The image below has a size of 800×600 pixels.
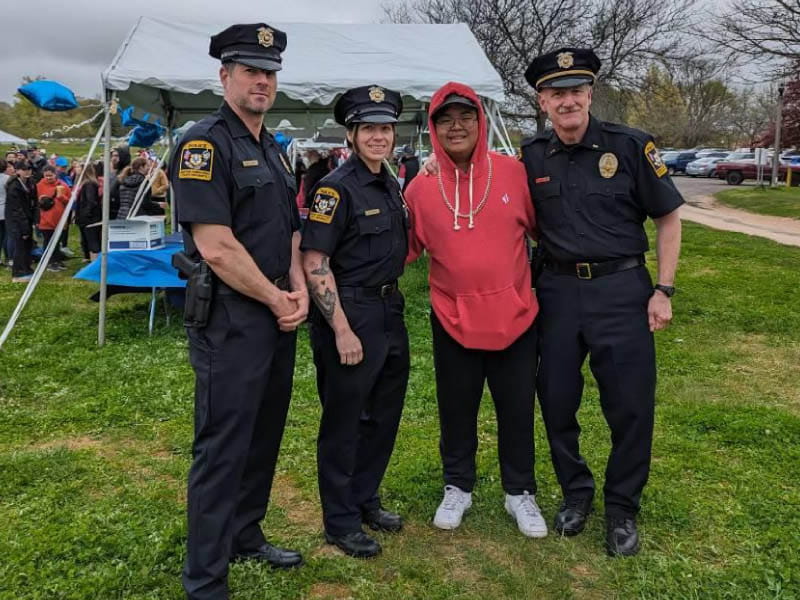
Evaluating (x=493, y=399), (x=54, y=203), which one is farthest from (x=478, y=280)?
(x=54, y=203)

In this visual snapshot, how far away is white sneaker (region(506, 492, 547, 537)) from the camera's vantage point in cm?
304

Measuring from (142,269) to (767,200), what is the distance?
19075 millimetres

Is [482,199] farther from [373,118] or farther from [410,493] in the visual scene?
[410,493]

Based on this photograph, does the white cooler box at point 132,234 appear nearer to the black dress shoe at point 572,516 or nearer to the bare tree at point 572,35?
the black dress shoe at point 572,516

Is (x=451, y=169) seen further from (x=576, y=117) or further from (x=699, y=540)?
(x=699, y=540)

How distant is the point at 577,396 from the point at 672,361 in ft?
10.1

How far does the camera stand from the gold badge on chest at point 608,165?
284 cm

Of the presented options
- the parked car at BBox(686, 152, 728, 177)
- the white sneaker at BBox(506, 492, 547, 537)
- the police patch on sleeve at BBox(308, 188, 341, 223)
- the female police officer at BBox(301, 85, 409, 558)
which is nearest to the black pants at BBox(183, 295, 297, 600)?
the female police officer at BBox(301, 85, 409, 558)

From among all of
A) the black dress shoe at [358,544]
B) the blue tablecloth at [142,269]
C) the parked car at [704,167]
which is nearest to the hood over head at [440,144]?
the black dress shoe at [358,544]

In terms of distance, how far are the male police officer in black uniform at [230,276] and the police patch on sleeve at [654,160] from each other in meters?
1.50

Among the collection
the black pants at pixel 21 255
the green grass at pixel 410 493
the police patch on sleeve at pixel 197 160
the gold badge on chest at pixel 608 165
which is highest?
the gold badge on chest at pixel 608 165

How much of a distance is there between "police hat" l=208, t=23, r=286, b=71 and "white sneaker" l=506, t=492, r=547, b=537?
7.00 feet

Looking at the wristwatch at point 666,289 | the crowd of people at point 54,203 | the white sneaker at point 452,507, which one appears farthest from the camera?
the crowd of people at point 54,203

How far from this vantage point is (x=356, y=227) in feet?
8.86
